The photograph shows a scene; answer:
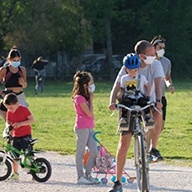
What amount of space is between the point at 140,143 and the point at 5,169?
8.92 feet

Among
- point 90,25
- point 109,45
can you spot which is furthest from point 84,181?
point 90,25

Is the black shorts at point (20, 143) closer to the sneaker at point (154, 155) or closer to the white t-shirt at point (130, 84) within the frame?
the white t-shirt at point (130, 84)

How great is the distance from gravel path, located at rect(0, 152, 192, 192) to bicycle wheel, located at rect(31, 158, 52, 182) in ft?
0.28

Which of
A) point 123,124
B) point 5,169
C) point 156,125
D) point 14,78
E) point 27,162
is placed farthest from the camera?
point 14,78

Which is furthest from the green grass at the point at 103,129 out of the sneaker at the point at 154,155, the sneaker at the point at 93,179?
the sneaker at the point at 93,179

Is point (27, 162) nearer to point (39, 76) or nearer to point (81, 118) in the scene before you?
point (81, 118)

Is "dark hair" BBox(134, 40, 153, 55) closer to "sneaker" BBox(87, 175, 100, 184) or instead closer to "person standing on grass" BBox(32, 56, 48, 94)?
"sneaker" BBox(87, 175, 100, 184)

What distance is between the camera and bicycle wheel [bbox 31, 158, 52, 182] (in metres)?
10.6

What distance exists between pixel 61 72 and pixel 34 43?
3.37m

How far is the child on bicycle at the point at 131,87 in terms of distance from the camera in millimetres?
9062

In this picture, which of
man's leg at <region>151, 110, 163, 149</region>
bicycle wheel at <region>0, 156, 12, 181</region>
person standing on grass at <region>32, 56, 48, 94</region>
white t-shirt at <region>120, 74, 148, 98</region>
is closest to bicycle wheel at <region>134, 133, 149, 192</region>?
white t-shirt at <region>120, 74, 148, 98</region>

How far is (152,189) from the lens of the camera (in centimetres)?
992

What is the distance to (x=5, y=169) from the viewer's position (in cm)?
1084

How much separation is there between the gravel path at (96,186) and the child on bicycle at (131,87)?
4.14 feet
